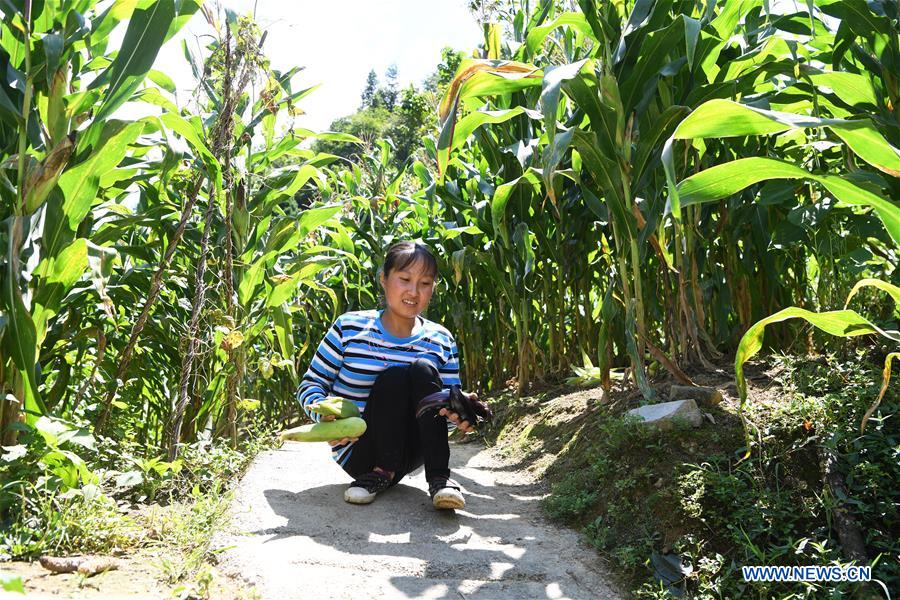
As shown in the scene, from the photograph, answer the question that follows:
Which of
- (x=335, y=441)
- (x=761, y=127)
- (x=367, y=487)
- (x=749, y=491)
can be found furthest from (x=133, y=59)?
(x=749, y=491)

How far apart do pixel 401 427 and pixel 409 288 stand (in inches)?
20.1

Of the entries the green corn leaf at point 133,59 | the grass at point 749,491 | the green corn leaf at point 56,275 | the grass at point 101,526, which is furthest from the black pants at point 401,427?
the green corn leaf at point 133,59

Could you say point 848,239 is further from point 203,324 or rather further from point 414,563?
point 203,324

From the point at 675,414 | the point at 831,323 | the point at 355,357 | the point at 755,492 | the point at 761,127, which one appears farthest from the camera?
the point at 355,357

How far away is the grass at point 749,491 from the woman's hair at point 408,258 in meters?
0.88

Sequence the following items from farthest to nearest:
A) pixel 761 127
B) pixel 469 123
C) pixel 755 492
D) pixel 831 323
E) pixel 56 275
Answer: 1. pixel 469 123
2. pixel 56 275
3. pixel 755 492
4. pixel 831 323
5. pixel 761 127

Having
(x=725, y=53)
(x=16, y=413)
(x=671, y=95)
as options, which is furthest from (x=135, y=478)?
(x=725, y=53)

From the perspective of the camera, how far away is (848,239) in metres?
2.86

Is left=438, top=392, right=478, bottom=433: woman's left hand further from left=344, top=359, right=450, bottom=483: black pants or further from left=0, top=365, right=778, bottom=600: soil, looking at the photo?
left=0, top=365, right=778, bottom=600: soil

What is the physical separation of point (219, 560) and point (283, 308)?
1.68 metres

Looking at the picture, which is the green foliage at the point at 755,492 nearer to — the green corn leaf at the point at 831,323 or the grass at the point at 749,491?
the grass at the point at 749,491

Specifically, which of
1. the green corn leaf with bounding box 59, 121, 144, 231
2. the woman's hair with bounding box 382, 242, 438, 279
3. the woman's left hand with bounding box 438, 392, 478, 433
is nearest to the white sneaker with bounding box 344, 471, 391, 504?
the woman's left hand with bounding box 438, 392, 478, 433

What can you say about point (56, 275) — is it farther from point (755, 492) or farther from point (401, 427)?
point (755, 492)

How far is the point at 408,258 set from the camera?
2.71 metres
